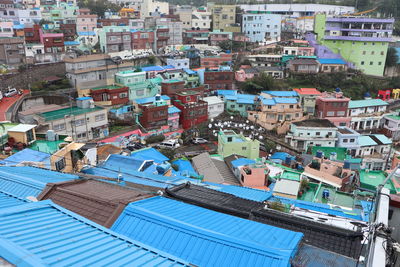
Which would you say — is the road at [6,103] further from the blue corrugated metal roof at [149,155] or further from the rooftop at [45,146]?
the blue corrugated metal roof at [149,155]

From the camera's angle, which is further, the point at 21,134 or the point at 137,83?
the point at 137,83

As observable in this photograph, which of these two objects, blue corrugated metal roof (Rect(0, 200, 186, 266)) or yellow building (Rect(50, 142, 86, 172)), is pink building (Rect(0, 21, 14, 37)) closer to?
yellow building (Rect(50, 142, 86, 172))

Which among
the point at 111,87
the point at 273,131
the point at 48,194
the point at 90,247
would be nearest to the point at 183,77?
the point at 111,87

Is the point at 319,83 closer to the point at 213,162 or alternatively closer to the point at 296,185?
the point at 213,162

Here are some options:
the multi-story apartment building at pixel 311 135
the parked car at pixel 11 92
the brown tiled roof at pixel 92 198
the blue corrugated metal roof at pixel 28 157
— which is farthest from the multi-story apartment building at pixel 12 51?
the brown tiled roof at pixel 92 198

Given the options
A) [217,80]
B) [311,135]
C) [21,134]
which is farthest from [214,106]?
[21,134]

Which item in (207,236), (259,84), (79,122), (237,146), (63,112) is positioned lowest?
(237,146)

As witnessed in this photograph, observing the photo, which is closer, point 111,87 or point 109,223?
point 109,223

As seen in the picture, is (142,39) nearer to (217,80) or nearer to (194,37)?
(194,37)
